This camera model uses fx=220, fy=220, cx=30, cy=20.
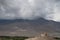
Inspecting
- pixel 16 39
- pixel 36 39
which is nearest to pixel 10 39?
pixel 16 39

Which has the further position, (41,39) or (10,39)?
(10,39)

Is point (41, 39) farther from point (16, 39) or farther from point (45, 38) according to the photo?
point (16, 39)

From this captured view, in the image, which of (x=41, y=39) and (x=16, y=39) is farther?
(x=16, y=39)

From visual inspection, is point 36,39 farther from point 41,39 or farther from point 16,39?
point 16,39

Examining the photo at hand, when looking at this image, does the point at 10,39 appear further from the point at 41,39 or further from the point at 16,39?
the point at 41,39

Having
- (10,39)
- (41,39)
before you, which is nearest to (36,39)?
(41,39)

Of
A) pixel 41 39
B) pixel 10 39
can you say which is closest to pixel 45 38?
pixel 41 39

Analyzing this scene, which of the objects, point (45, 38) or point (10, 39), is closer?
point (45, 38)
